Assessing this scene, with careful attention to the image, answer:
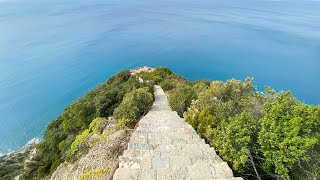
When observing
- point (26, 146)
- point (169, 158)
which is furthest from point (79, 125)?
point (26, 146)

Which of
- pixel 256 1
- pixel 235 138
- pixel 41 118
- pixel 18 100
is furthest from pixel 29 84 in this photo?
pixel 256 1

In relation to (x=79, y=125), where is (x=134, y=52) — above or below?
below

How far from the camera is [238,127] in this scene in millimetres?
10750

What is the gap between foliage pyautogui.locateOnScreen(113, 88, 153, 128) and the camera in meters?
17.5

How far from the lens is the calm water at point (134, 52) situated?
48719mm

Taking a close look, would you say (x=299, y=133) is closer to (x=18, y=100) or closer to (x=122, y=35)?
(x=18, y=100)

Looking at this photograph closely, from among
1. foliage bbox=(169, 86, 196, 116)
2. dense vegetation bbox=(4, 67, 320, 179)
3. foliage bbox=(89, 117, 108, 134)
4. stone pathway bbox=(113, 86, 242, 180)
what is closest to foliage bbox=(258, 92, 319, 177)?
dense vegetation bbox=(4, 67, 320, 179)

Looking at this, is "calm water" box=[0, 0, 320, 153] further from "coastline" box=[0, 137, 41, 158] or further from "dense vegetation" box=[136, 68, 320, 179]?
"dense vegetation" box=[136, 68, 320, 179]

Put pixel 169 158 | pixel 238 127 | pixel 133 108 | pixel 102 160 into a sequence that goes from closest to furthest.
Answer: pixel 169 158, pixel 238 127, pixel 102 160, pixel 133 108

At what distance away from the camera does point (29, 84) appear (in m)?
53.5

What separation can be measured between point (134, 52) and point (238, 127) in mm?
60112

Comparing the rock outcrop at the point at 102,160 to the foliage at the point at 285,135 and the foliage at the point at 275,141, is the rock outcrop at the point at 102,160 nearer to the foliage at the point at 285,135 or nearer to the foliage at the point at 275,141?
the foliage at the point at 275,141

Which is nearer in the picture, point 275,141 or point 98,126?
point 275,141

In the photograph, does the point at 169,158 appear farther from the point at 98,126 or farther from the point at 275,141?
the point at 98,126
